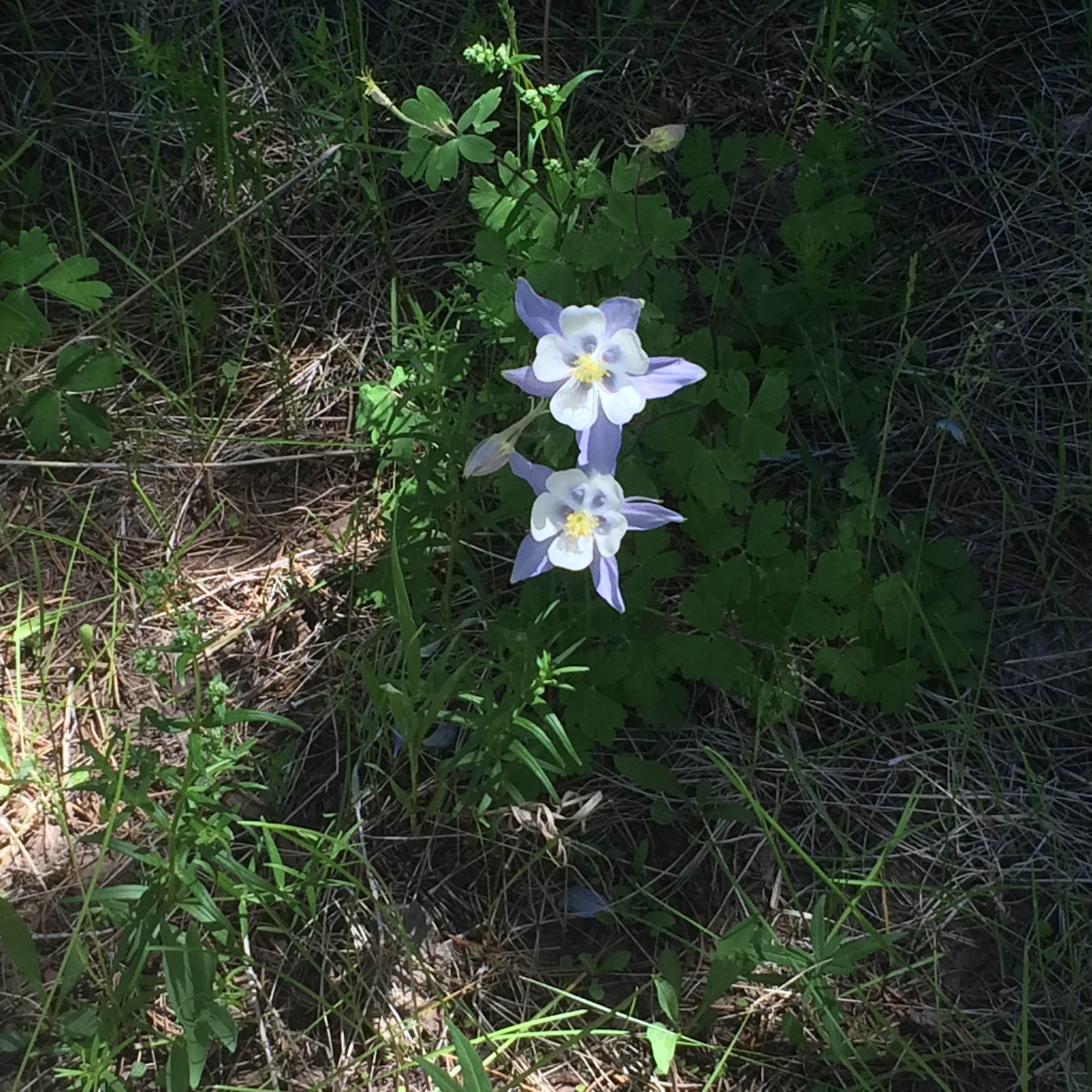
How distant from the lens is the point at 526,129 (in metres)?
2.50

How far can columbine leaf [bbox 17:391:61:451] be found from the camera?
7.34 feet

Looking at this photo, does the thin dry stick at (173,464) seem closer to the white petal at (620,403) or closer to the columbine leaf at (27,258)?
the columbine leaf at (27,258)

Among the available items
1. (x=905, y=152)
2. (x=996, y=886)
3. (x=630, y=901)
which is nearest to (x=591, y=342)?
(x=630, y=901)

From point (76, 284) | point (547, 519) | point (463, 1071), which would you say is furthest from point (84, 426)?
point (463, 1071)

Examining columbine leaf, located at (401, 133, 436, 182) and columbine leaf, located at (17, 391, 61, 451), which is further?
columbine leaf, located at (17, 391, 61, 451)

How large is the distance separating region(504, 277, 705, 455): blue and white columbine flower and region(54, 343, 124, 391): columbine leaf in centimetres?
104

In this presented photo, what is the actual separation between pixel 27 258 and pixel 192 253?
0.32m

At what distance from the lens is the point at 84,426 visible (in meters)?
2.26

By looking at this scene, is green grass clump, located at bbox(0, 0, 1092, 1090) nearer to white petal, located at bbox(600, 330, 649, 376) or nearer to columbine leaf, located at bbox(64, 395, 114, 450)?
columbine leaf, located at bbox(64, 395, 114, 450)

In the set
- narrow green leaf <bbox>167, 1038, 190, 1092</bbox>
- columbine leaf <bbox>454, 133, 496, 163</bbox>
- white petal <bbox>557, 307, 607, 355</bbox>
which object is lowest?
narrow green leaf <bbox>167, 1038, 190, 1092</bbox>

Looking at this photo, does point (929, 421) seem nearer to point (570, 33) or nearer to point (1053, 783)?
point (1053, 783)

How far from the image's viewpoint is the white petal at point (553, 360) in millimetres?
1627

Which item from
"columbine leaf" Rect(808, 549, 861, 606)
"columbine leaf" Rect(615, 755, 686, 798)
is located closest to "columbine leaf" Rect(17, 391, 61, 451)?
"columbine leaf" Rect(615, 755, 686, 798)

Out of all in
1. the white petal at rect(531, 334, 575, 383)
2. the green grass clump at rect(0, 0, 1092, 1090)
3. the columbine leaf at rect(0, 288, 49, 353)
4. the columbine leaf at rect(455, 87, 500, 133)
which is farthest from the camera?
the columbine leaf at rect(0, 288, 49, 353)
